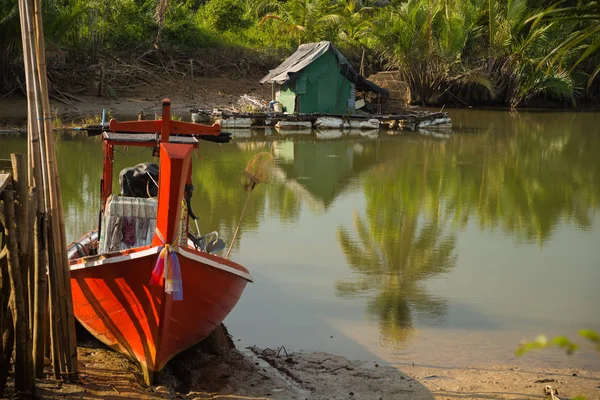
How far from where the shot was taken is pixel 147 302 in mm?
6629

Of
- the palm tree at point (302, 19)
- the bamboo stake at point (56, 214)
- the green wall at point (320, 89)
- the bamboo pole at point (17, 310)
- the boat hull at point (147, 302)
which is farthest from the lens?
the palm tree at point (302, 19)

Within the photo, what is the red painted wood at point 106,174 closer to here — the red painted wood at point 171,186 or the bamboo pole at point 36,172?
the bamboo pole at point 36,172

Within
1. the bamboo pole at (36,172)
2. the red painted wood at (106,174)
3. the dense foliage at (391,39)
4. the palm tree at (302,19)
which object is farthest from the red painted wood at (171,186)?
the palm tree at (302,19)

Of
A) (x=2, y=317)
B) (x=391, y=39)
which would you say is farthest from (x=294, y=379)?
(x=391, y=39)

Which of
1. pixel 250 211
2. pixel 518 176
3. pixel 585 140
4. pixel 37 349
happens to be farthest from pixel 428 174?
pixel 37 349

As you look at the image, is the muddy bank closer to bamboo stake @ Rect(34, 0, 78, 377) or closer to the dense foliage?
the dense foliage

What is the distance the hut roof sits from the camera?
Result: 28672 mm

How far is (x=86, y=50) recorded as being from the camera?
32.2 meters

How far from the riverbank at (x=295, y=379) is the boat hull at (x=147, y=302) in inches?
9.2

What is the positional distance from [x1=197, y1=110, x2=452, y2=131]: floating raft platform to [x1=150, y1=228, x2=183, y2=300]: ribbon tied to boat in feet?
67.3

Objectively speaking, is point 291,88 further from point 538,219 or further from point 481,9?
point 538,219

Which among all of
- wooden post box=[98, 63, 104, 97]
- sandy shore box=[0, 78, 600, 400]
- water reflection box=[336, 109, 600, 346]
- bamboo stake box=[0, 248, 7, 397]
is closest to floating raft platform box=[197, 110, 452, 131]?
water reflection box=[336, 109, 600, 346]

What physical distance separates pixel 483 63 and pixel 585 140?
1045 cm

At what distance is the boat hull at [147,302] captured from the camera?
21.6 ft
